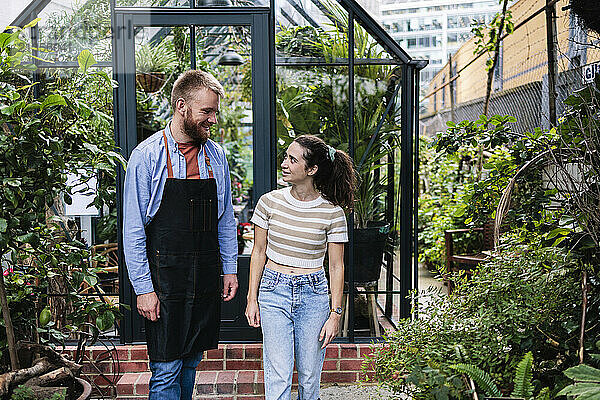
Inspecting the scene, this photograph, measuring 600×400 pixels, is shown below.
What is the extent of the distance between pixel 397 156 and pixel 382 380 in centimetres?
196

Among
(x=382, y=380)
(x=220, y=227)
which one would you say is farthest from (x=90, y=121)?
(x=382, y=380)

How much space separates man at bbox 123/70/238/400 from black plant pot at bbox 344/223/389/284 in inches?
51.8

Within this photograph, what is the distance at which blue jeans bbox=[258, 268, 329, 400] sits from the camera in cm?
271

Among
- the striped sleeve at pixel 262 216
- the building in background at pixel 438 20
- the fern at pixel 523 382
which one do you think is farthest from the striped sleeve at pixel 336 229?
the building in background at pixel 438 20

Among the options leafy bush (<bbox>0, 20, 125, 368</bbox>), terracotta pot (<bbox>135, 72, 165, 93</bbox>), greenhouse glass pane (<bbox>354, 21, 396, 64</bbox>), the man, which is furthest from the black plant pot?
leafy bush (<bbox>0, 20, 125, 368</bbox>)

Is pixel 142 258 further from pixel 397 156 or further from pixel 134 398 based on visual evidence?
pixel 397 156

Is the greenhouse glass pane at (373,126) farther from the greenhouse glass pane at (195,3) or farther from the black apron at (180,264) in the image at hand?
the black apron at (180,264)

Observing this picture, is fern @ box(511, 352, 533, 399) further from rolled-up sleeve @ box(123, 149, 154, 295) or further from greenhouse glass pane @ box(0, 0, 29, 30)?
greenhouse glass pane @ box(0, 0, 29, 30)

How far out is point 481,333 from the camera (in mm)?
2152

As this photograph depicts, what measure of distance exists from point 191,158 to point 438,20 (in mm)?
5241

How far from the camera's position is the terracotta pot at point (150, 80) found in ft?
12.6

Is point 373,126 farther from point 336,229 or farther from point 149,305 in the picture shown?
point 149,305

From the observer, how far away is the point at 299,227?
2.74 metres

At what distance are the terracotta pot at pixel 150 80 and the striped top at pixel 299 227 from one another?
1464 millimetres
